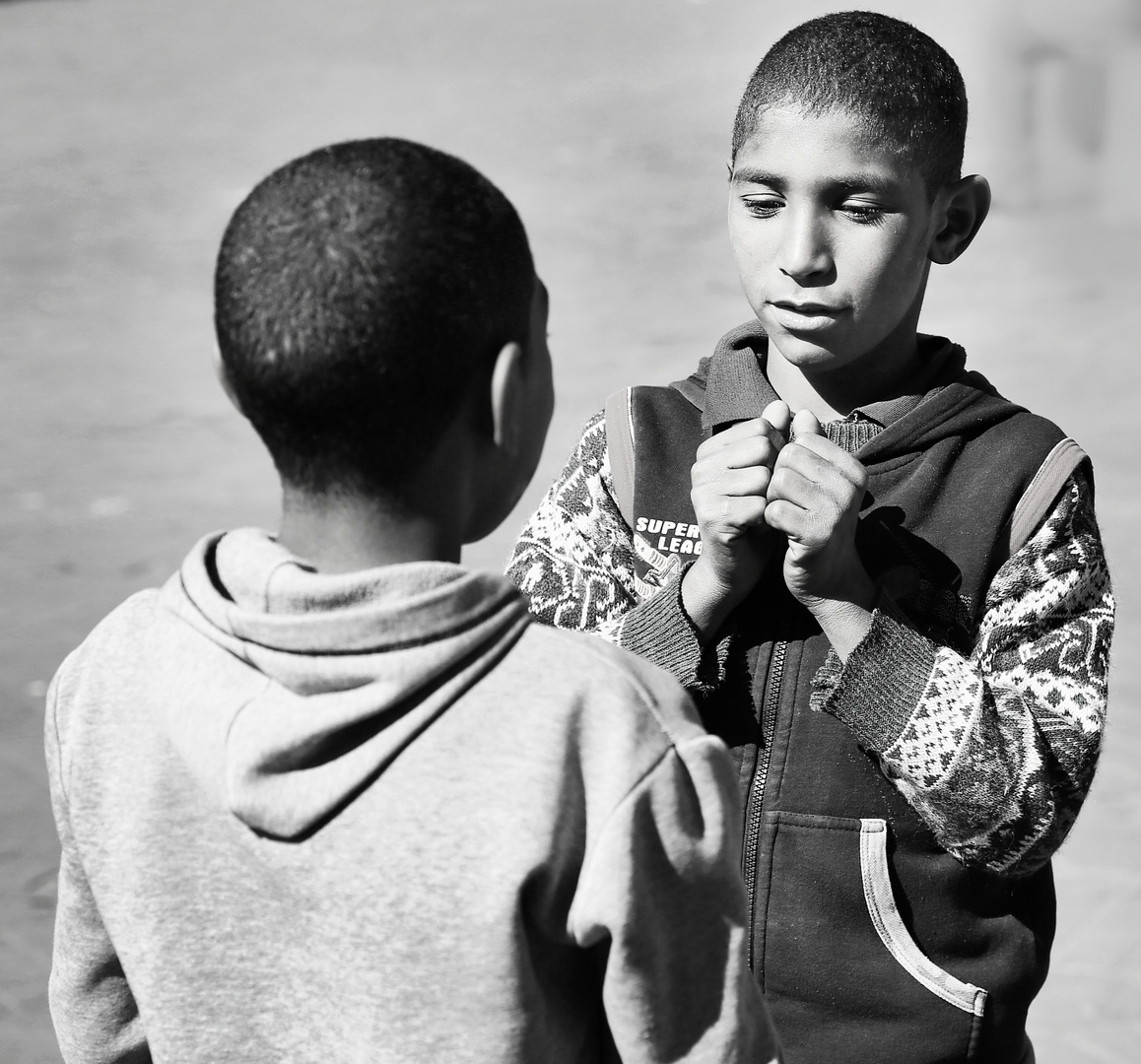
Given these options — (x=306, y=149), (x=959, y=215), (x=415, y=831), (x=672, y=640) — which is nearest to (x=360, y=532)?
(x=415, y=831)

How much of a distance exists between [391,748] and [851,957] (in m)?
0.84

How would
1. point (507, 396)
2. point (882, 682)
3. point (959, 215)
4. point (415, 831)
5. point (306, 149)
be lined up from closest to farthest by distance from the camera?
point (415, 831)
point (507, 396)
point (882, 682)
point (959, 215)
point (306, 149)

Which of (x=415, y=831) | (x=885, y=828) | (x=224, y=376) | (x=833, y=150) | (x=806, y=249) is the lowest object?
(x=885, y=828)

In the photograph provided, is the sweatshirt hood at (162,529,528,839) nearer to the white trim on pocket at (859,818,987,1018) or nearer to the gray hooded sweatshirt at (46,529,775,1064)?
the gray hooded sweatshirt at (46,529,775,1064)

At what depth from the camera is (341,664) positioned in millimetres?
1239

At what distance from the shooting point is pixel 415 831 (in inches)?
48.2

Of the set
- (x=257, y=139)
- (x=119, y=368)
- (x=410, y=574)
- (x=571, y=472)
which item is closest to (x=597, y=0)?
(x=257, y=139)

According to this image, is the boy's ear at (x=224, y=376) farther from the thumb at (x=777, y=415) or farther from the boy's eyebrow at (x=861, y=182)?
the boy's eyebrow at (x=861, y=182)

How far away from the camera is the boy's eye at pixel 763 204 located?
1.88m

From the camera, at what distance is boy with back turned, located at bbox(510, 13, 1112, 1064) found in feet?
5.68

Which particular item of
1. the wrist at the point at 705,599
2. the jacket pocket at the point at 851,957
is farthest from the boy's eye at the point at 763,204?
the jacket pocket at the point at 851,957

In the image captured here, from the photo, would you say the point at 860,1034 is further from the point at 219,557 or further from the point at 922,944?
the point at 219,557

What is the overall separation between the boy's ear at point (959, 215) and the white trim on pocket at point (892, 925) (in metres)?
0.72

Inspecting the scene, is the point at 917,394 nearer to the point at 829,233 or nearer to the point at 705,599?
the point at 829,233
